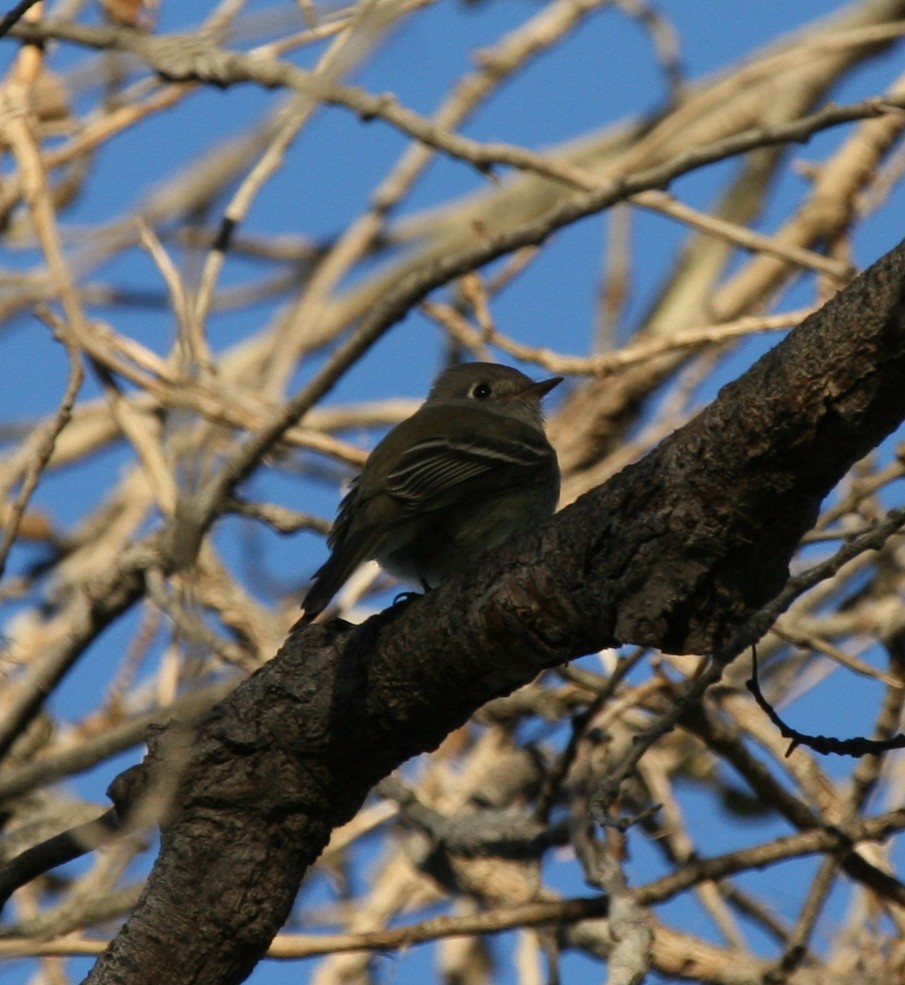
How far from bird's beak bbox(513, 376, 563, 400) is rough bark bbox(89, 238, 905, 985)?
2938 millimetres

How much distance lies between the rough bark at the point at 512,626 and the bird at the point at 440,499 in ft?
3.44

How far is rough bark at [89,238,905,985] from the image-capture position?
315cm

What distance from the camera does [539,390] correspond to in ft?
22.6

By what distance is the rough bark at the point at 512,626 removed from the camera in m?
3.15

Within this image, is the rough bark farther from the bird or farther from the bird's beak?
the bird's beak

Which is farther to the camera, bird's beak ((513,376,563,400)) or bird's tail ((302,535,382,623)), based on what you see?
bird's beak ((513,376,563,400))

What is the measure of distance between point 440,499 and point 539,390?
1.62 m

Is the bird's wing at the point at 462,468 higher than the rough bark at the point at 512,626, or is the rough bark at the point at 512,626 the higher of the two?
the bird's wing at the point at 462,468

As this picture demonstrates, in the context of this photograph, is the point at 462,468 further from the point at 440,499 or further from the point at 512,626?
the point at 512,626

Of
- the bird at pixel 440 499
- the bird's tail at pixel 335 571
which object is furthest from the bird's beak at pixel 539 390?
the bird's tail at pixel 335 571

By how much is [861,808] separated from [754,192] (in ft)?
17.2

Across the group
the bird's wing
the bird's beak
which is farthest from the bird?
the bird's beak

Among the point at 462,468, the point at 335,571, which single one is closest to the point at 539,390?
the point at 462,468

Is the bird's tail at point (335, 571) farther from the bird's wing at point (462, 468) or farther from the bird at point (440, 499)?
the bird's wing at point (462, 468)
